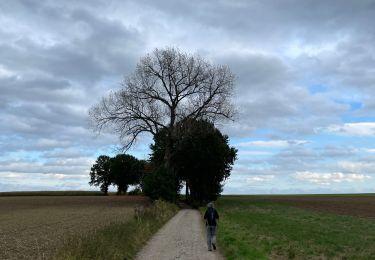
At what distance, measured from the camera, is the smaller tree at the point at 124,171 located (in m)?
121

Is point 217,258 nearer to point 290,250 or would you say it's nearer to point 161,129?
point 290,250

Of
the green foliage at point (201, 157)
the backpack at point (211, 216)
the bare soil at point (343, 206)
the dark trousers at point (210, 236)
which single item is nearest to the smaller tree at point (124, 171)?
the bare soil at point (343, 206)

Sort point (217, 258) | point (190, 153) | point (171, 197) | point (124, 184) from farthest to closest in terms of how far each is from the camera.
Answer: point (124, 184)
point (190, 153)
point (171, 197)
point (217, 258)

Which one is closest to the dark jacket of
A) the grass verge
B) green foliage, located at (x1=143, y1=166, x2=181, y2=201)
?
the grass verge

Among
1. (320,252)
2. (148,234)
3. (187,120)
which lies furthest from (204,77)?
(320,252)

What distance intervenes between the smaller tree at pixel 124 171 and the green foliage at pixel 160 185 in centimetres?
6397

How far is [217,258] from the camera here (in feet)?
52.6

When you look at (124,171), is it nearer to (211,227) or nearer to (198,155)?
(198,155)

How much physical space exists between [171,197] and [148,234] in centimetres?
3417

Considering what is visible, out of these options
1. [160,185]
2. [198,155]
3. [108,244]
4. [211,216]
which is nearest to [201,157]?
[198,155]

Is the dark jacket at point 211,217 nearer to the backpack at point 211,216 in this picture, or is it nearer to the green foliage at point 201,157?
the backpack at point 211,216

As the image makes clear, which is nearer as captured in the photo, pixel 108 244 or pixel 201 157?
pixel 108 244

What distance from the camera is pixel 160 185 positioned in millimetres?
55188

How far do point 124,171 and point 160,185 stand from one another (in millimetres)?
68635
